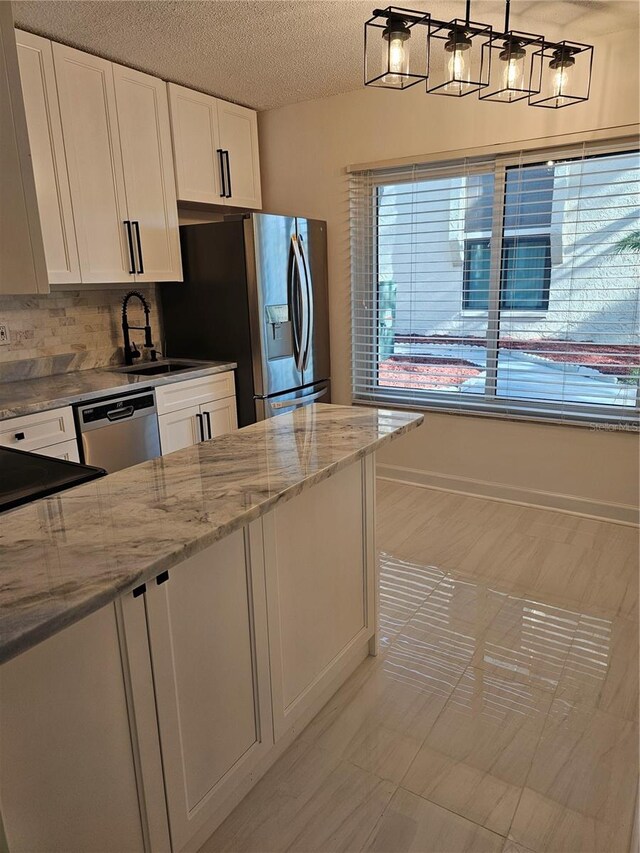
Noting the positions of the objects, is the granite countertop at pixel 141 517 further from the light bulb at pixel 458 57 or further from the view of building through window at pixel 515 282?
the view of building through window at pixel 515 282

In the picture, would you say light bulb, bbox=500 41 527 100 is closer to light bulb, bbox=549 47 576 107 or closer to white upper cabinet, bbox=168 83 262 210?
light bulb, bbox=549 47 576 107

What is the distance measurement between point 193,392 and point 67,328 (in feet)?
2.71

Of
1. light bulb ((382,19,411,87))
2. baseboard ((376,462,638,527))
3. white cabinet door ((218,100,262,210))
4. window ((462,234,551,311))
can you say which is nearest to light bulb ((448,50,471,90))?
light bulb ((382,19,411,87))

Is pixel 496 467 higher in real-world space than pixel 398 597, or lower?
higher

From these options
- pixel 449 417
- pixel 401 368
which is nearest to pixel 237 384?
pixel 401 368

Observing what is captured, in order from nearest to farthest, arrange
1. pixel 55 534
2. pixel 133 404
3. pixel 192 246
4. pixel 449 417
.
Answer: pixel 55 534 → pixel 133 404 → pixel 192 246 → pixel 449 417

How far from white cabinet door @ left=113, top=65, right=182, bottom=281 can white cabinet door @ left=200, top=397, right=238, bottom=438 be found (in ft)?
2.64

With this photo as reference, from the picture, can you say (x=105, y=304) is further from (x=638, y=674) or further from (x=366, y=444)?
(x=638, y=674)

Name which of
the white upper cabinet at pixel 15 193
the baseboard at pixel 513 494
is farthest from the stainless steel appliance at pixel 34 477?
the baseboard at pixel 513 494

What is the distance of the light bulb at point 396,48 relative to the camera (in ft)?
5.49

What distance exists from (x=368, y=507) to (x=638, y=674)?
3.74 ft

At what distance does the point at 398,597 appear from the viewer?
8.46ft

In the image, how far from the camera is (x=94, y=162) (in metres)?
2.94

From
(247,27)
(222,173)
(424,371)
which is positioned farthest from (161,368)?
(247,27)
